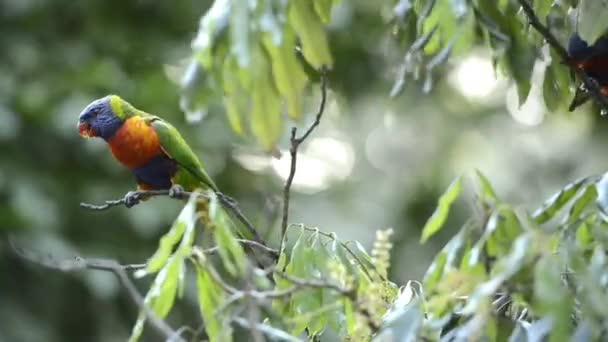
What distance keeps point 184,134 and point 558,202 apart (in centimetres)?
285

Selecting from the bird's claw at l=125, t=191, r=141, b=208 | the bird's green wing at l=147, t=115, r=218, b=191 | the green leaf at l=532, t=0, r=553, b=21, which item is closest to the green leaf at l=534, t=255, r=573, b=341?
the green leaf at l=532, t=0, r=553, b=21

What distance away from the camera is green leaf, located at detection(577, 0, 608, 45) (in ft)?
4.54

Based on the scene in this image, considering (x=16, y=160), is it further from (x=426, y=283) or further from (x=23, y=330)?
(x=426, y=283)

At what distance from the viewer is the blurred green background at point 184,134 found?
3.96 meters

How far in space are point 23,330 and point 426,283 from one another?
297cm

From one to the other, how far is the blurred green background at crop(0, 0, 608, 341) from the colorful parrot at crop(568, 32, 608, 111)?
54.7 inches

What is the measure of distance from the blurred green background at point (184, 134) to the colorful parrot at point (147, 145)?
940 millimetres

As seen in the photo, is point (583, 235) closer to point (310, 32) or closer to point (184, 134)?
point (310, 32)

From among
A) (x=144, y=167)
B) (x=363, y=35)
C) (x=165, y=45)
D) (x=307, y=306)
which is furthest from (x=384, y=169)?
(x=307, y=306)

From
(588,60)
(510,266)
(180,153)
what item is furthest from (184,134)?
(510,266)

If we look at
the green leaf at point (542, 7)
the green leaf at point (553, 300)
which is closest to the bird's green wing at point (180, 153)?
the green leaf at point (542, 7)

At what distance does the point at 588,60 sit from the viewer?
76.0 inches

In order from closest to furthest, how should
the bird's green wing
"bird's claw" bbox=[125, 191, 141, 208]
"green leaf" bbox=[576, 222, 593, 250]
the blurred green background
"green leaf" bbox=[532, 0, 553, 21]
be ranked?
"green leaf" bbox=[576, 222, 593, 250] → "green leaf" bbox=[532, 0, 553, 21] → "bird's claw" bbox=[125, 191, 141, 208] → the bird's green wing → the blurred green background

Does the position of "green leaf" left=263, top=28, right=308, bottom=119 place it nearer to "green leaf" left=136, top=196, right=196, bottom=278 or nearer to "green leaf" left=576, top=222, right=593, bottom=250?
"green leaf" left=136, top=196, right=196, bottom=278
